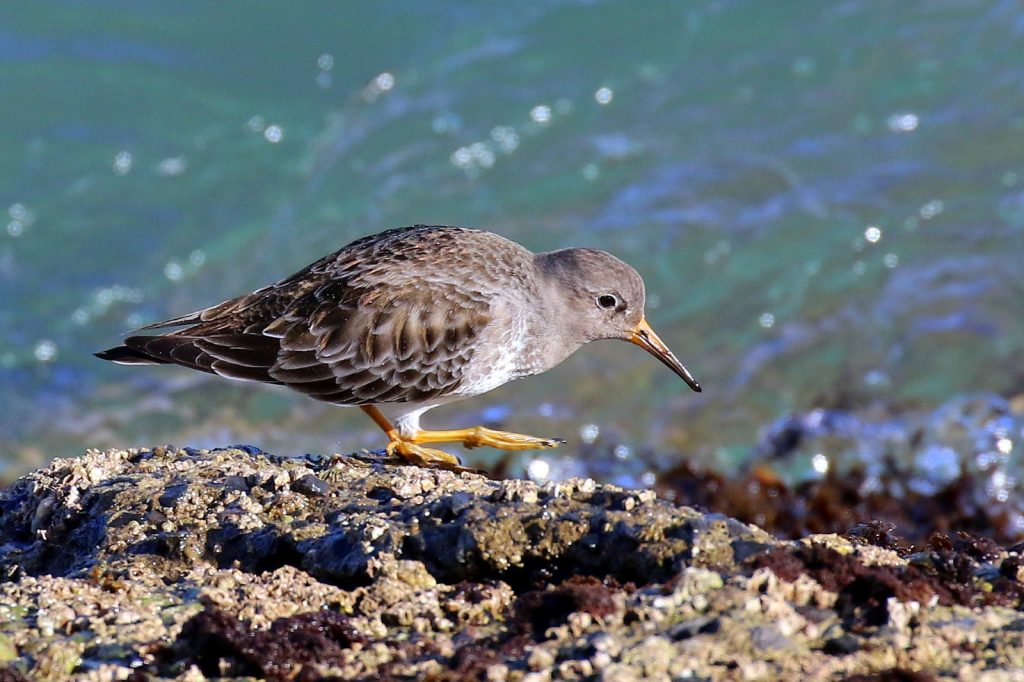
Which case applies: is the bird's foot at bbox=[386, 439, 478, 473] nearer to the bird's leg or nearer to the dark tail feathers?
the bird's leg

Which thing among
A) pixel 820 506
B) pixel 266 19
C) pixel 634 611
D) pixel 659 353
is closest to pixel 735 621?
pixel 634 611

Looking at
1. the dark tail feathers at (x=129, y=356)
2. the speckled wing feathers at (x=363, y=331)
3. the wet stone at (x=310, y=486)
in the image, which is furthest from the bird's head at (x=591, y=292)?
the wet stone at (x=310, y=486)

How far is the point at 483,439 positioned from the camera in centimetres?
625

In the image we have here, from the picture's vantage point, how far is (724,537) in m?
3.22

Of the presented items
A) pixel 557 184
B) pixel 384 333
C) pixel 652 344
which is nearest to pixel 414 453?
pixel 384 333

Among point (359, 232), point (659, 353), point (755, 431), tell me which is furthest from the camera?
point (359, 232)

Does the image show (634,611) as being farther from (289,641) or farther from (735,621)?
(289,641)

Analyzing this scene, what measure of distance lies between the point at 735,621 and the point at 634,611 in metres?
0.25

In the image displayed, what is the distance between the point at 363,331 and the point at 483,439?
2.88 feet

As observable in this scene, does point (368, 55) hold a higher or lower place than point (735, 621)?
higher

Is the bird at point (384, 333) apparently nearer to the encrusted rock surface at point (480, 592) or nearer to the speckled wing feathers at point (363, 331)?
the speckled wing feathers at point (363, 331)

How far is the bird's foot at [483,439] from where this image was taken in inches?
244

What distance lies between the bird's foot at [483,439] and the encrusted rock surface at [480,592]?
2208mm

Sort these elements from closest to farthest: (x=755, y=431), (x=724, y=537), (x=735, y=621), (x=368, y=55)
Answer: (x=735, y=621) → (x=724, y=537) → (x=755, y=431) → (x=368, y=55)
